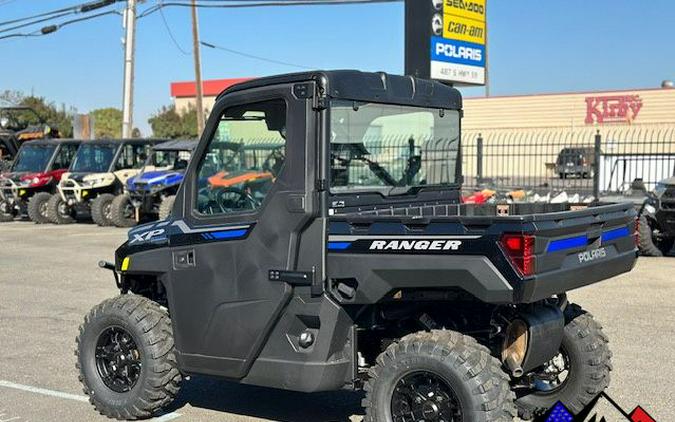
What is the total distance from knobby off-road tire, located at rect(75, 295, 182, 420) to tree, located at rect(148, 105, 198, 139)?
175 feet

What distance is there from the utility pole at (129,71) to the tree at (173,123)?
30515mm

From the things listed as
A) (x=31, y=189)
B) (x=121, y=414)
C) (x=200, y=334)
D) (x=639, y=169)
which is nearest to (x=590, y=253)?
(x=200, y=334)

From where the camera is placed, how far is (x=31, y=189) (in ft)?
71.9

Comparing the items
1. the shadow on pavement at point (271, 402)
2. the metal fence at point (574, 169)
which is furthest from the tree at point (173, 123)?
the shadow on pavement at point (271, 402)

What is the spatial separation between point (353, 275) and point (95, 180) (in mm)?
17193

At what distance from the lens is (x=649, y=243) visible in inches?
490

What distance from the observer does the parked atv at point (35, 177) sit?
21.6 m

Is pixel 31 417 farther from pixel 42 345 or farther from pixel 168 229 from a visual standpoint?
pixel 42 345

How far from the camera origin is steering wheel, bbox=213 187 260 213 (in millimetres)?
4695

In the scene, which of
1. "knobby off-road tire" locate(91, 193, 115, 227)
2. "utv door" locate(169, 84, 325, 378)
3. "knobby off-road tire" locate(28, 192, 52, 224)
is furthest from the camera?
"knobby off-road tire" locate(28, 192, 52, 224)

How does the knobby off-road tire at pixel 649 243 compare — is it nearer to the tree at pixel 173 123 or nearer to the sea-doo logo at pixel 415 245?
the sea-doo logo at pixel 415 245

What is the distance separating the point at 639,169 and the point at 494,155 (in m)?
3.74

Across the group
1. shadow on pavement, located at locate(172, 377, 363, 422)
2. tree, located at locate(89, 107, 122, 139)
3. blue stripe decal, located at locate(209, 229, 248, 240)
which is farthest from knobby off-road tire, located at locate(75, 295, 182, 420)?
tree, located at locate(89, 107, 122, 139)

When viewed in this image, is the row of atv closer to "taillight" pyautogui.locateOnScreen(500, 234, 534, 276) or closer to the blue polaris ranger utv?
the blue polaris ranger utv
